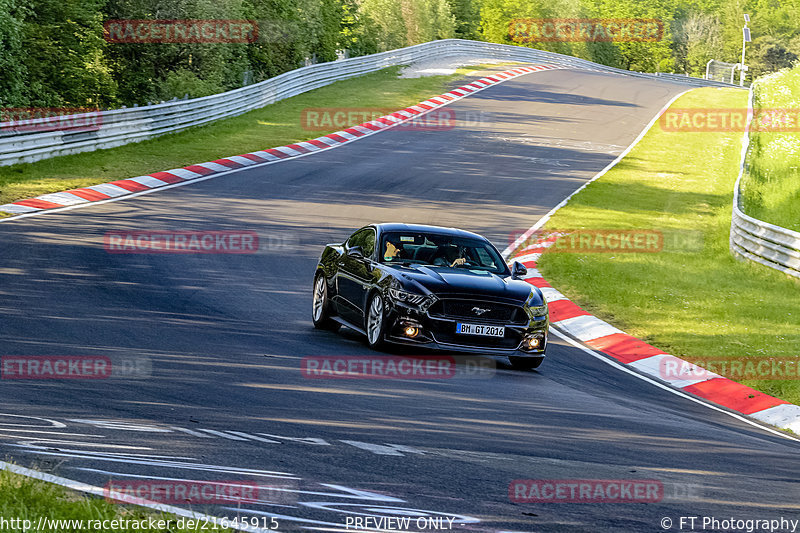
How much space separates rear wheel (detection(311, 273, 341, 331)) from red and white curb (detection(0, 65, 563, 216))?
852cm

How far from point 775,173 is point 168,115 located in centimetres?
1898

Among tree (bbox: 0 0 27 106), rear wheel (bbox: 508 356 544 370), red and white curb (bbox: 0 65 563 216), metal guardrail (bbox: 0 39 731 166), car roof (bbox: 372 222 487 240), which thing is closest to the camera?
rear wheel (bbox: 508 356 544 370)

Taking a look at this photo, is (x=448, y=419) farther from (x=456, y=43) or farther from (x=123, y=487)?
(x=456, y=43)

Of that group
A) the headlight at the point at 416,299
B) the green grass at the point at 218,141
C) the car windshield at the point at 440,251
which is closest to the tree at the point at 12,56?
the green grass at the point at 218,141

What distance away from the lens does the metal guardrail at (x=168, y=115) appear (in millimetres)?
24953

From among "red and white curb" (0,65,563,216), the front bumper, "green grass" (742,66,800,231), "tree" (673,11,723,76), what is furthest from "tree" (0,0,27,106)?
"tree" (673,11,723,76)

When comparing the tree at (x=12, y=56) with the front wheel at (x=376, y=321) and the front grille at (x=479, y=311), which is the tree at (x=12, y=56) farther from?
the front grille at (x=479, y=311)

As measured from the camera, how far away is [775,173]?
32438 mm

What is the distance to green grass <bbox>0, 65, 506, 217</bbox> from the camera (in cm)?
2359

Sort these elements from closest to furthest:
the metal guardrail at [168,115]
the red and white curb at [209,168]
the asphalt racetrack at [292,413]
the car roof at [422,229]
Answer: the asphalt racetrack at [292,413], the car roof at [422,229], the red and white curb at [209,168], the metal guardrail at [168,115]

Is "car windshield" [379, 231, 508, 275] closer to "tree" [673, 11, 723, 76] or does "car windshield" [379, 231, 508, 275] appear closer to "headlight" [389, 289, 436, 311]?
"headlight" [389, 289, 436, 311]

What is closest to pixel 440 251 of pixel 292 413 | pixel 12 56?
pixel 292 413

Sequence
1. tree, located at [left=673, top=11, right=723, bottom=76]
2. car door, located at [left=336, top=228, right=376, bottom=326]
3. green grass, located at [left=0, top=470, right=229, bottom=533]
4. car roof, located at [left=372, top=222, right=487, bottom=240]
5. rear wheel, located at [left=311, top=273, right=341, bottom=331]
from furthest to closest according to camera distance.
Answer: tree, located at [left=673, top=11, right=723, bottom=76] → rear wheel, located at [left=311, top=273, right=341, bottom=331] → car roof, located at [left=372, top=222, right=487, bottom=240] → car door, located at [left=336, top=228, right=376, bottom=326] → green grass, located at [left=0, top=470, right=229, bottom=533]

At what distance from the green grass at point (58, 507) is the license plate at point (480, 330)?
6089 millimetres
